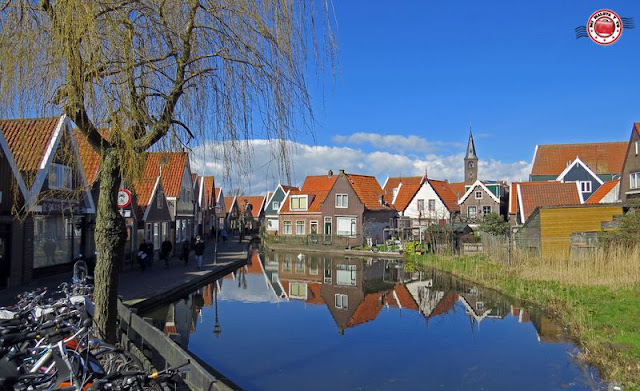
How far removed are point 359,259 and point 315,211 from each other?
49.2 ft

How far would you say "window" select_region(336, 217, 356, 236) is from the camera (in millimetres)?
48016

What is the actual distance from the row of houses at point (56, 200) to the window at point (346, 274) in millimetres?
8352

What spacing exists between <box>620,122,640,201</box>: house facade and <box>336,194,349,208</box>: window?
22.3m

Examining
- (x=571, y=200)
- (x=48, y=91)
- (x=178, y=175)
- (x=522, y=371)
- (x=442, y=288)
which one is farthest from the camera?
(x=571, y=200)

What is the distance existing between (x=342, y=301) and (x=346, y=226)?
1159 inches

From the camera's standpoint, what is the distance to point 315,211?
5178 cm

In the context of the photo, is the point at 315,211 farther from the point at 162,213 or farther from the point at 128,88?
the point at 128,88

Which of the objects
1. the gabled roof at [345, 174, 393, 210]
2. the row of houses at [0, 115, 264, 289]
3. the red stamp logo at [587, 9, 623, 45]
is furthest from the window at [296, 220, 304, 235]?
the red stamp logo at [587, 9, 623, 45]

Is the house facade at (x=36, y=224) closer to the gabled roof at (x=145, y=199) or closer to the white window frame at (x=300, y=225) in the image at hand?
the gabled roof at (x=145, y=199)

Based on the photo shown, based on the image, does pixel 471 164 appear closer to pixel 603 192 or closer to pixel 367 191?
pixel 367 191

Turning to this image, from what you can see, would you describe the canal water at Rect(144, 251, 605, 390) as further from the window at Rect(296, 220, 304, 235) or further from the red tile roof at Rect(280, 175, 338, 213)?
the window at Rect(296, 220, 304, 235)

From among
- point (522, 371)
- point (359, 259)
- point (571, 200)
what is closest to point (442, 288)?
point (522, 371)

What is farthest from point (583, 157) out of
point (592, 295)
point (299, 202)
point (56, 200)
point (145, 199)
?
point (56, 200)

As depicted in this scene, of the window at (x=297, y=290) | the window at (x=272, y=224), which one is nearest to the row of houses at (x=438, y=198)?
the window at (x=272, y=224)
